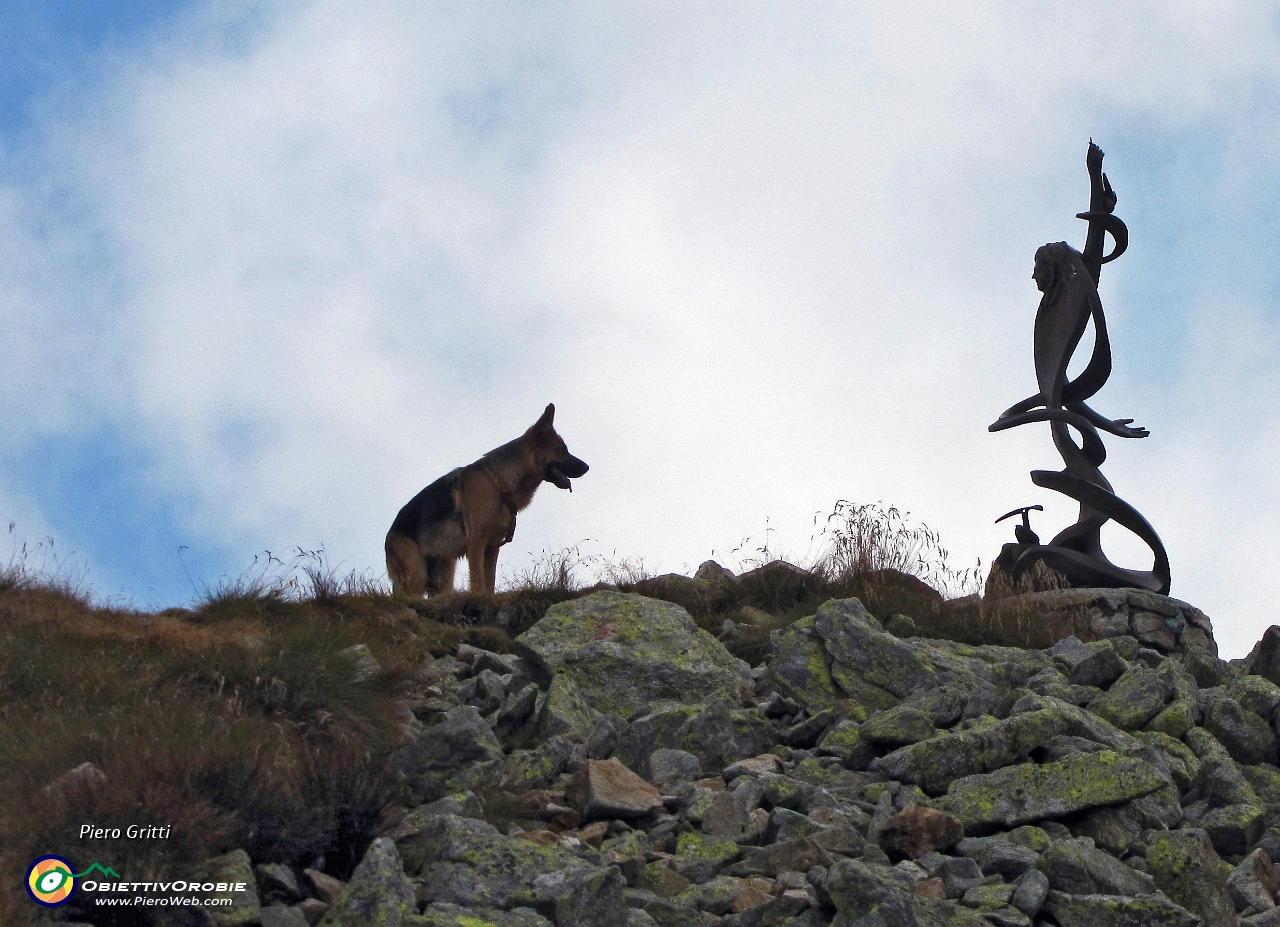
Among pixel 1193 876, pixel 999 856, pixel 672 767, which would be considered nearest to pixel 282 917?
pixel 672 767

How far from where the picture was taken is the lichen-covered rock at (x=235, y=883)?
406cm

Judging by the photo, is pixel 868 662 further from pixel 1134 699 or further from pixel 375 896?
pixel 375 896

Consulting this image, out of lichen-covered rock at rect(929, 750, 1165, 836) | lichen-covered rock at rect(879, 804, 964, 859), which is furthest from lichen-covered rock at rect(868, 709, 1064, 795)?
lichen-covered rock at rect(879, 804, 964, 859)

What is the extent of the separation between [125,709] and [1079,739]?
4.67 meters

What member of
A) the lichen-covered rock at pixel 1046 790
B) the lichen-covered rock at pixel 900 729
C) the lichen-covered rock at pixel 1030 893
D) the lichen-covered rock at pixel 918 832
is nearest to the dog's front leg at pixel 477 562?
the lichen-covered rock at pixel 900 729

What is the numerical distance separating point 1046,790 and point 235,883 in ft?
12.0

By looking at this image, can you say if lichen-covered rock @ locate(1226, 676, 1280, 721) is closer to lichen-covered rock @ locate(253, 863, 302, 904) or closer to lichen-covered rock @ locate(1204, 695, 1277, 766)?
lichen-covered rock @ locate(1204, 695, 1277, 766)

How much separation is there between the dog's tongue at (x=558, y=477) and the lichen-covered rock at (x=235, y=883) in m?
8.77

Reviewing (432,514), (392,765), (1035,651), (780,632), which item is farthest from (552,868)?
(432,514)

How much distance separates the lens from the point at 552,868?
471 cm

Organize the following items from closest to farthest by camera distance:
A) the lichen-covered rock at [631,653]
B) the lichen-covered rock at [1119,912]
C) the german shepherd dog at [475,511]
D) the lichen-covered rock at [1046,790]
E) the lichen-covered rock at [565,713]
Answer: the lichen-covered rock at [1119,912] → the lichen-covered rock at [1046,790] → the lichen-covered rock at [565,713] → the lichen-covered rock at [631,653] → the german shepherd dog at [475,511]

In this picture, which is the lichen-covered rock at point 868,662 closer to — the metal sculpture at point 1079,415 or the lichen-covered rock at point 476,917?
the lichen-covered rock at point 476,917

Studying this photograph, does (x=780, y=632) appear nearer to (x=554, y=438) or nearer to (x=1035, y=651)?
(x=1035, y=651)

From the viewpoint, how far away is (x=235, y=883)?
4.20m
